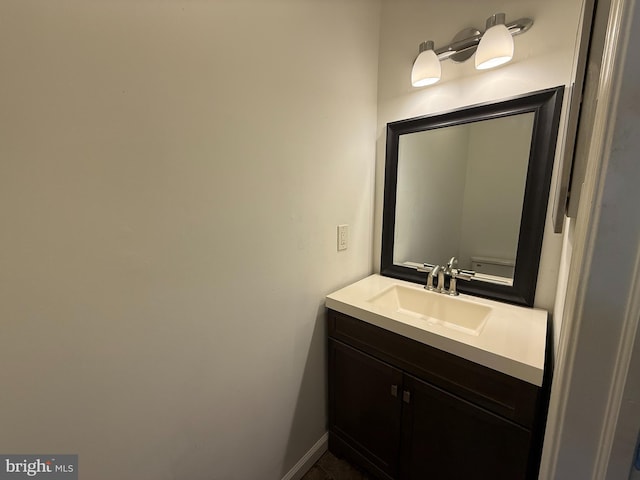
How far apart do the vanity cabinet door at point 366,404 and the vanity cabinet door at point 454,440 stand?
5 cm

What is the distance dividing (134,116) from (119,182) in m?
0.17

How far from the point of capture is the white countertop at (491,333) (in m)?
0.80

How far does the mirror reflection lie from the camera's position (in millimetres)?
1154

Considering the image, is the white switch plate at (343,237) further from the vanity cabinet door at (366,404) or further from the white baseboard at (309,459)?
the white baseboard at (309,459)

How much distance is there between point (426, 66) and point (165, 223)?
4.15ft

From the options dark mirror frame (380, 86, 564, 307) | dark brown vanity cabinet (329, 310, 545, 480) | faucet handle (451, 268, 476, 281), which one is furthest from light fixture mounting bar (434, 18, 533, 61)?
dark brown vanity cabinet (329, 310, 545, 480)

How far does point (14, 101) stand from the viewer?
512mm

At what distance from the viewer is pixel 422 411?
1018 millimetres

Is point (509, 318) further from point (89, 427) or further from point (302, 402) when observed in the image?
point (89, 427)

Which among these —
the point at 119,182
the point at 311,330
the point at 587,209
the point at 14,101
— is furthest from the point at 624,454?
the point at 14,101

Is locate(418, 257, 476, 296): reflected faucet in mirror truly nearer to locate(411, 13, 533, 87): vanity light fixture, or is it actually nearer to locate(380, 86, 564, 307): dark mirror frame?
locate(380, 86, 564, 307): dark mirror frame
